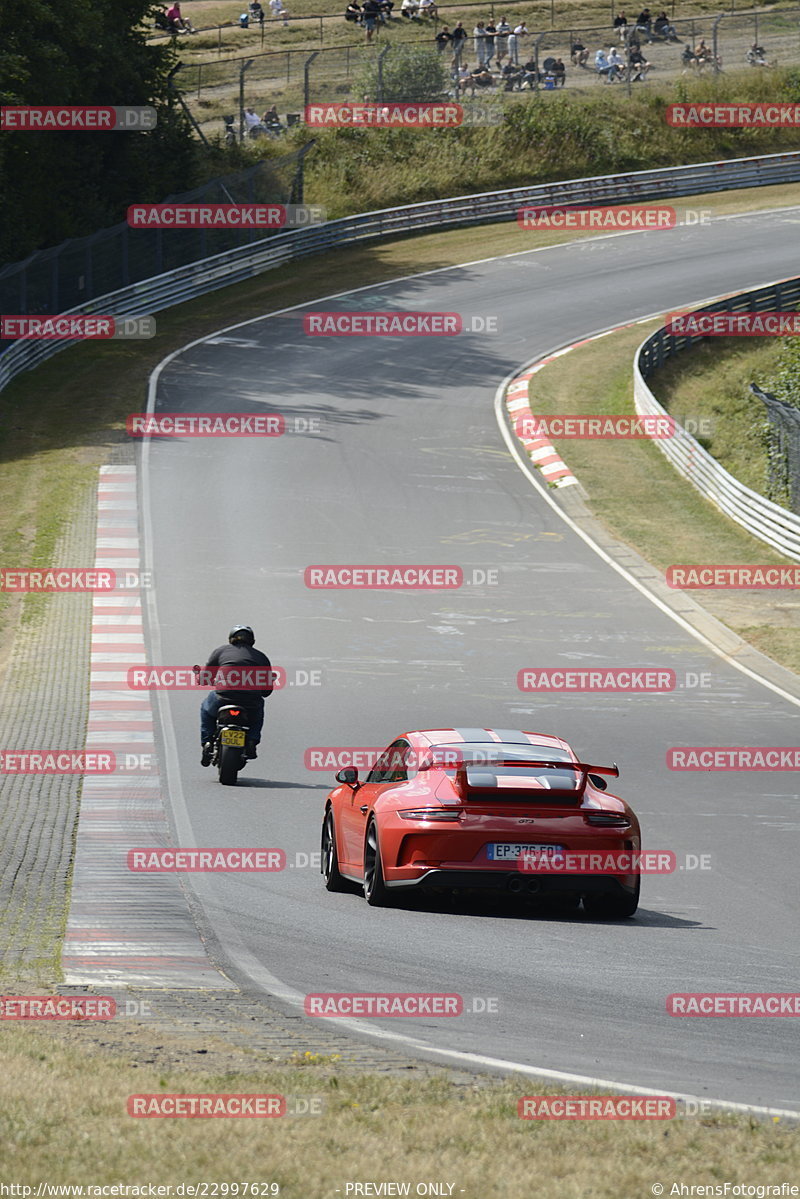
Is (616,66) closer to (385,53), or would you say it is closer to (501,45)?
(501,45)

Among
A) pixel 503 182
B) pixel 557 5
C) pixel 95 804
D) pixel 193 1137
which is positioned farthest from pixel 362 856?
pixel 557 5

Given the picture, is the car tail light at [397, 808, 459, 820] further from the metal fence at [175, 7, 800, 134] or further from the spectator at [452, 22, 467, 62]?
the spectator at [452, 22, 467, 62]

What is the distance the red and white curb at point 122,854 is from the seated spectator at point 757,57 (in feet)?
187

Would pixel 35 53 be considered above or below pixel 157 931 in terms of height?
above

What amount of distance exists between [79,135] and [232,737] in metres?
41.1

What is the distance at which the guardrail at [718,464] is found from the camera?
1214 inches

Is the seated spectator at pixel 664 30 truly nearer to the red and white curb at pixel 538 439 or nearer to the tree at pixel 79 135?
the tree at pixel 79 135

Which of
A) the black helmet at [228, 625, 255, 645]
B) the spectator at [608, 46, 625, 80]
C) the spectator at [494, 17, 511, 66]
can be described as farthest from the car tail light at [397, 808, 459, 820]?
the spectator at [608, 46, 625, 80]

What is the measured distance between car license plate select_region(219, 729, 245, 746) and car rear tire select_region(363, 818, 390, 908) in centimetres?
463

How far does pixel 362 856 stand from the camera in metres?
11.2

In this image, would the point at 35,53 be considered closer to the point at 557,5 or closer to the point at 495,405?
the point at 495,405

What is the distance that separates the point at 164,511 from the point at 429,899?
21131 mm

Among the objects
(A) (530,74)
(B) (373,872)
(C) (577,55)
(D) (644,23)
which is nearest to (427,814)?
(B) (373,872)

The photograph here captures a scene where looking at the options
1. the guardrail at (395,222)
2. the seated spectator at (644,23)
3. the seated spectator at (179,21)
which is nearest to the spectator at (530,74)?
the seated spectator at (644,23)
